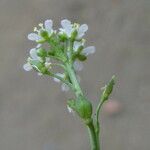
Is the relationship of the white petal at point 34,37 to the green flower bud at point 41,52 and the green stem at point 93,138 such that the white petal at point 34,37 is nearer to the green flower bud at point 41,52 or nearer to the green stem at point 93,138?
the green flower bud at point 41,52

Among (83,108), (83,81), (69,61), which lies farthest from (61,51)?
(83,81)

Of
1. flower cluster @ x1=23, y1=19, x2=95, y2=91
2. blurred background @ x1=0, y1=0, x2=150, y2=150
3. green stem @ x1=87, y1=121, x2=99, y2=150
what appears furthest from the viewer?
blurred background @ x1=0, y1=0, x2=150, y2=150

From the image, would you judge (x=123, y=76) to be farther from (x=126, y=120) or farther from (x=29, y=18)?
(x=29, y=18)

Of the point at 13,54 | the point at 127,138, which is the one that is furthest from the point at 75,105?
the point at 13,54

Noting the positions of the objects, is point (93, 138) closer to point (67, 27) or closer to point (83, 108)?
point (83, 108)

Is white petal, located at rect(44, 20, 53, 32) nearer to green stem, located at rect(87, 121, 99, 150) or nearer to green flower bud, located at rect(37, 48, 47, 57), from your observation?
green flower bud, located at rect(37, 48, 47, 57)

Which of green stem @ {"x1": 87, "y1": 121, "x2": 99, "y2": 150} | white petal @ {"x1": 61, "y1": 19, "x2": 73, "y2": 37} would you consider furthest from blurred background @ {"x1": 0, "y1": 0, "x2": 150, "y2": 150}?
green stem @ {"x1": 87, "y1": 121, "x2": 99, "y2": 150}
